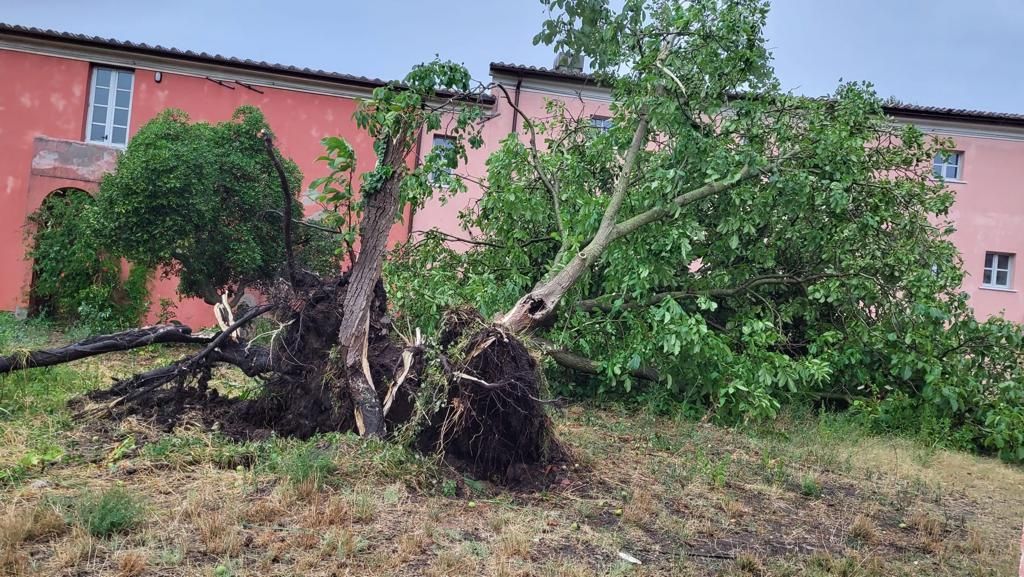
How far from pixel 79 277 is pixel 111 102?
14.5ft

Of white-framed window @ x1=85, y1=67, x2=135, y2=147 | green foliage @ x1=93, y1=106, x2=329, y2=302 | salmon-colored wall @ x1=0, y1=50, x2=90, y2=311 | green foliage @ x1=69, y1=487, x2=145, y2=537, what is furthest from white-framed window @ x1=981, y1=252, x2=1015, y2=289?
salmon-colored wall @ x1=0, y1=50, x2=90, y2=311

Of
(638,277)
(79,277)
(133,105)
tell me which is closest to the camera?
(638,277)

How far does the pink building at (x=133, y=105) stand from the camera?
14.6m

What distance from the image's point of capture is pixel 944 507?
210 inches

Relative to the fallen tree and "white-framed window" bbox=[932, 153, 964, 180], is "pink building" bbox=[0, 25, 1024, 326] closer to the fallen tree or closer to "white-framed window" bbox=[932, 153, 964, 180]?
"white-framed window" bbox=[932, 153, 964, 180]

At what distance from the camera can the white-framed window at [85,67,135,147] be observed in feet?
50.0

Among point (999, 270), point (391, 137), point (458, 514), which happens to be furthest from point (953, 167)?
point (458, 514)

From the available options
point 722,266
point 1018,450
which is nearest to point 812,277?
point 722,266

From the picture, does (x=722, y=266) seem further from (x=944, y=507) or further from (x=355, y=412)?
(x=355, y=412)

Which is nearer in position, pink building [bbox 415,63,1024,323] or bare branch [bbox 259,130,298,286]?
bare branch [bbox 259,130,298,286]

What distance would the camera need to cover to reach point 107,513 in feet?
11.2

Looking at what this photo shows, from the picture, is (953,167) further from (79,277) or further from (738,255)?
(79,277)

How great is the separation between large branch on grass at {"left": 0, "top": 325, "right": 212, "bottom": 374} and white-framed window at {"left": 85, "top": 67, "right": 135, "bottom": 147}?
1107 cm

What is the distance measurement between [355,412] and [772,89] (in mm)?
5865
